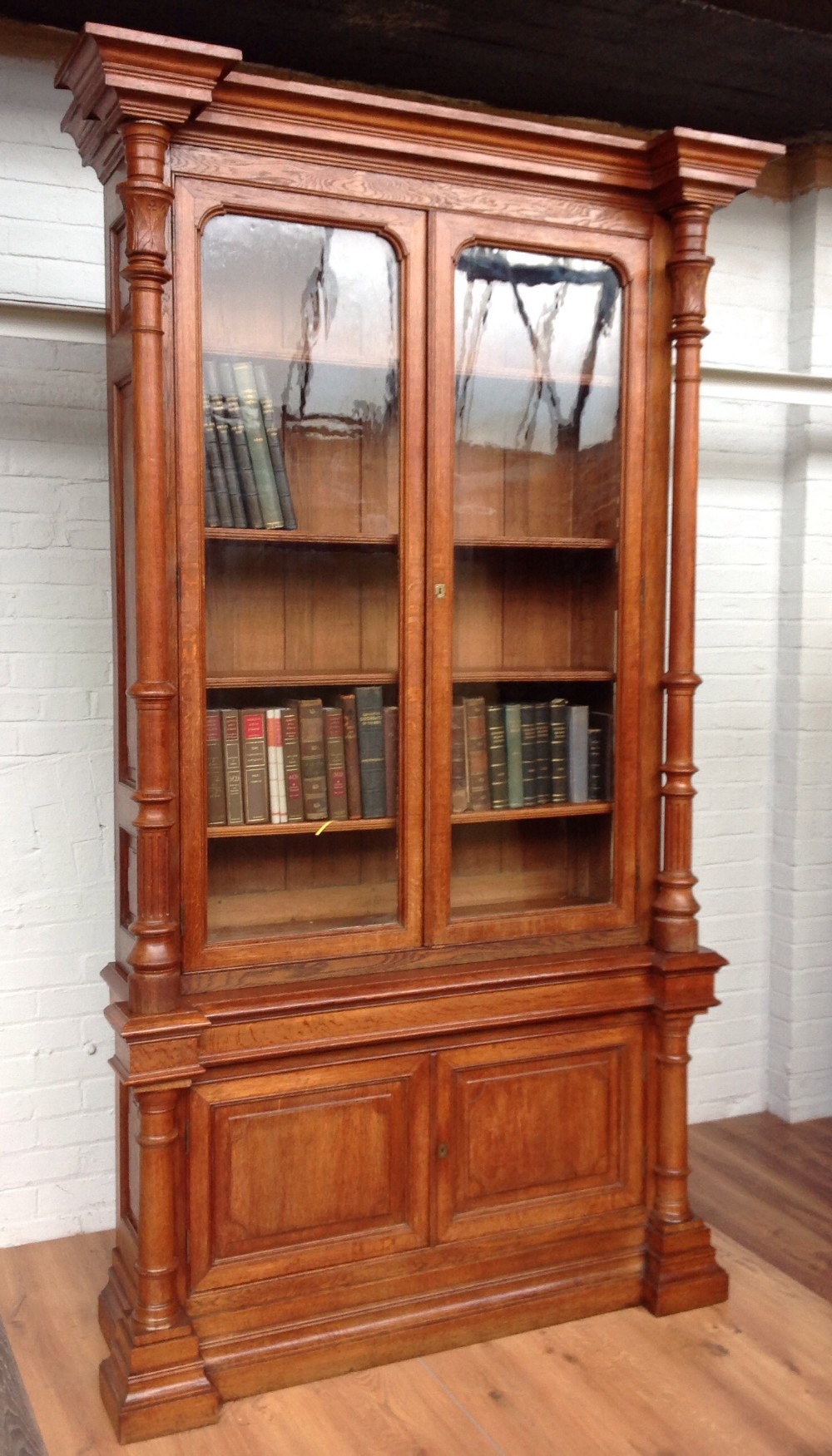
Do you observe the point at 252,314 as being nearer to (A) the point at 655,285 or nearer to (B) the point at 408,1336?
(A) the point at 655,285

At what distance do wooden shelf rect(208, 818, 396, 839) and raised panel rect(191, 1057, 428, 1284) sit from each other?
1.60ft

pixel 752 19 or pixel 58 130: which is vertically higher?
pixel 752 19

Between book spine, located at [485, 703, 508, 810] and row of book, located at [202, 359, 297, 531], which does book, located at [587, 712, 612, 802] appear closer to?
book spine, located at [485, 703, 508, 810]

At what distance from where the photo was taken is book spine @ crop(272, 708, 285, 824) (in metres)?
2.59

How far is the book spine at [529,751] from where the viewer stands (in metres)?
2.81

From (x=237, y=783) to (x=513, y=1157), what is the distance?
41.3 inches

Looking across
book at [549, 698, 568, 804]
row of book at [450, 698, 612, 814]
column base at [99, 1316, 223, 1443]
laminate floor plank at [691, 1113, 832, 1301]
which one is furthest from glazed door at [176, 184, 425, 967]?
laminate floor plank at [691, 1113, 832, 1301]

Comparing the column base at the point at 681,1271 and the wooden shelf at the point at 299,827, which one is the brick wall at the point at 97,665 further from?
the column base at the point at 681,1271

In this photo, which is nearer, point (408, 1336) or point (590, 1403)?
point (590, 1403)

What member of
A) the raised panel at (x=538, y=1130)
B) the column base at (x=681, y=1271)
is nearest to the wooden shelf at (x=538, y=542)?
the raised panel at (x=538, y=1130)

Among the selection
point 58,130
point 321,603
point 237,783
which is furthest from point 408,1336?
point 58,130

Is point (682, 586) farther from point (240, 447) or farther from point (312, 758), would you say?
point (240, 447)

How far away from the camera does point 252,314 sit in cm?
248

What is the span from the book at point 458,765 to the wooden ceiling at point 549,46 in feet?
5.15
